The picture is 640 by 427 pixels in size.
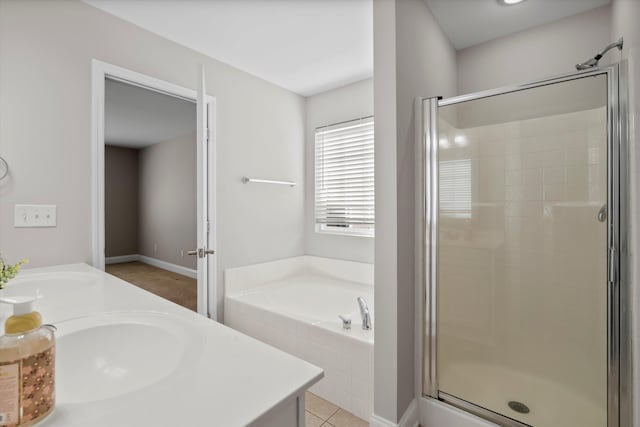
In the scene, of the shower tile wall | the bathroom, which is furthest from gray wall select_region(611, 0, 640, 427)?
the shower tile wall

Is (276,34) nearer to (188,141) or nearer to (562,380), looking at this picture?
(188,141)

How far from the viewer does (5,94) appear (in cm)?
157

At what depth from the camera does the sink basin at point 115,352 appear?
28.3 inches

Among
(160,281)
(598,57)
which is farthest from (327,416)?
Result: (598,57)

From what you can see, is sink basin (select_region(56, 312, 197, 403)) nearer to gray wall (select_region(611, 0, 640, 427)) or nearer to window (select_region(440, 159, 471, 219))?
window (select_region(440, 159, 471, 219))

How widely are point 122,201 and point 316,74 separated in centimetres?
229

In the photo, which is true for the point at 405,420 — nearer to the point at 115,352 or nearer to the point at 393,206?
the point at 393,206

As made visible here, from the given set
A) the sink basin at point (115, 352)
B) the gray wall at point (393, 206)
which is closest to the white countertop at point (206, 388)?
the sink basin at point (115, 352)

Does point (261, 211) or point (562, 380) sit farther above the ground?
point (261, 211)

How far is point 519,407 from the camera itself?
4.95 ft

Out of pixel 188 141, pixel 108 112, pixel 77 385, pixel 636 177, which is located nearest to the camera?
pixel 77 385

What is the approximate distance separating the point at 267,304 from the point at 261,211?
0.91 metres

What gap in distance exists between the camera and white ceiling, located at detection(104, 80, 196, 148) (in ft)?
8.52

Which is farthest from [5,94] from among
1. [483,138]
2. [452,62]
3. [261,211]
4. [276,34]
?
[452,62]
